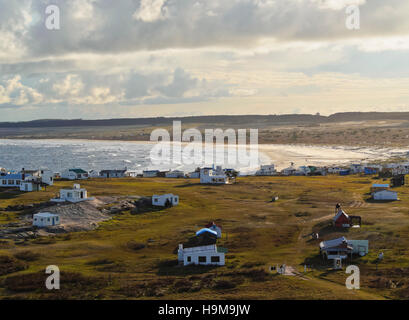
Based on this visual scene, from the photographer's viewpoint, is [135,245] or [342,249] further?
[135,245]

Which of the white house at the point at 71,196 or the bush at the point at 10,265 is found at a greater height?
the white house at the point at 71,196

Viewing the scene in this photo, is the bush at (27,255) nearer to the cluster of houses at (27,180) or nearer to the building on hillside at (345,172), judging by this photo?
the cluster of houses at (27,180)

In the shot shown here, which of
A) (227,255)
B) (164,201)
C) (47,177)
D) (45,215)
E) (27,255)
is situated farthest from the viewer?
(47,177)

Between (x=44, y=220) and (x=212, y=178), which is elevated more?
(x=212, y=178)

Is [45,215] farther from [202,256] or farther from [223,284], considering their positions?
[223,284]

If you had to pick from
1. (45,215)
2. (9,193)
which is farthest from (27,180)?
(45,215)

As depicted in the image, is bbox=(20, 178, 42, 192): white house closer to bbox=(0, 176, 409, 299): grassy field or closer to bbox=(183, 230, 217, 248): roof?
bbox=(0, 176, 409, 299): grassy field

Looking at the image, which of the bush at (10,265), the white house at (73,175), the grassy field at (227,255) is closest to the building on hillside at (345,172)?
the grassy field at (227,255)

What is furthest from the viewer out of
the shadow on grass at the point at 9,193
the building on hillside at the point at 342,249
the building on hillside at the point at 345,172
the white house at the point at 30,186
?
the building on hillside at the point at 345,172
